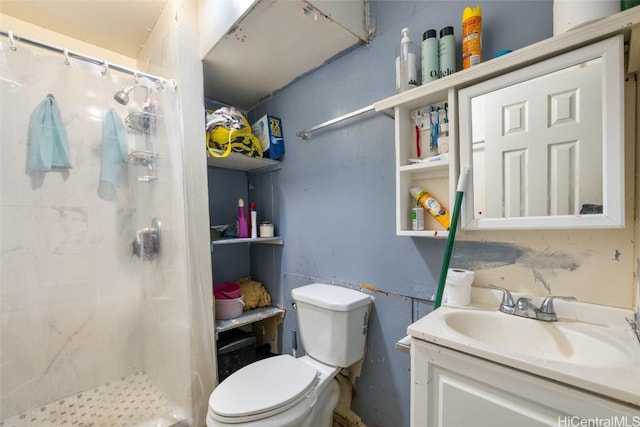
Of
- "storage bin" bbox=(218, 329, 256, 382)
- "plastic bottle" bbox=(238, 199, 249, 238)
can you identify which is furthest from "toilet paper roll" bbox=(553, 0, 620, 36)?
"storage bin" bbox=(218, 329, 256, 382)

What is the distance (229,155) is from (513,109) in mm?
1396

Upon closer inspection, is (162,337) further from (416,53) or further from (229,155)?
(416,53)

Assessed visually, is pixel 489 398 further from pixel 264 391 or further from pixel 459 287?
pixel 264 391

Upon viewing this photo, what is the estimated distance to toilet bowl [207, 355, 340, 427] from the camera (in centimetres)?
101

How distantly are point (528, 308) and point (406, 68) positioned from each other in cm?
98

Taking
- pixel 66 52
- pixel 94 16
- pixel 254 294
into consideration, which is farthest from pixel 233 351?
pixel 94 16

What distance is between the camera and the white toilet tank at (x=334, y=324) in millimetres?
1267

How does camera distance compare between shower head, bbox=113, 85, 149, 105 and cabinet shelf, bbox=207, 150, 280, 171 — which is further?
cabinet shelf, bbox=207, 150, 280, 171

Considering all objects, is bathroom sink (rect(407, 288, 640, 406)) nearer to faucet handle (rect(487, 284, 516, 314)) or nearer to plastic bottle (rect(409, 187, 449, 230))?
faucet handle (rect(487, 284, 516, 314))

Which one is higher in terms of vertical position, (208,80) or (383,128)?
(208,80)

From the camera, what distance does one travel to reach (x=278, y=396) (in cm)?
107

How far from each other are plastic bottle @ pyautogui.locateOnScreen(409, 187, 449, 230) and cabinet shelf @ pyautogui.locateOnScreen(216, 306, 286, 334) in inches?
48.5

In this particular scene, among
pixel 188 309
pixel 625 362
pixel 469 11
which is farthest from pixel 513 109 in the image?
pixel 188 309

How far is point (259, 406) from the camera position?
1.02m
